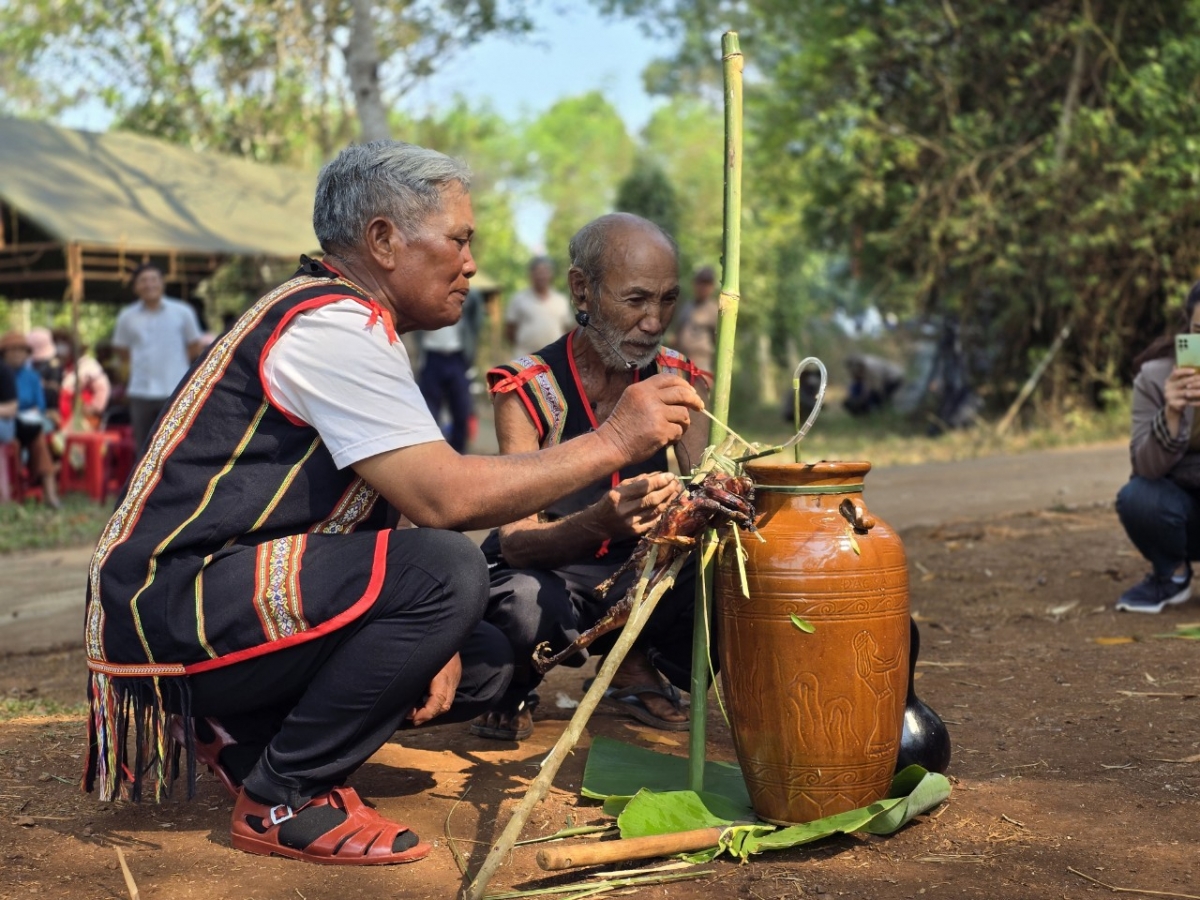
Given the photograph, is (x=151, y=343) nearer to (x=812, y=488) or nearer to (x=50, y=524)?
(x=50, y=524)

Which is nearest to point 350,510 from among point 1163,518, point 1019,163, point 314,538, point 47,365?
point 314,538

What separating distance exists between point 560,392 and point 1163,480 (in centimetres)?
247

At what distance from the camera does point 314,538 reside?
108 inches

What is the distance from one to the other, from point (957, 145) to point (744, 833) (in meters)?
11.3

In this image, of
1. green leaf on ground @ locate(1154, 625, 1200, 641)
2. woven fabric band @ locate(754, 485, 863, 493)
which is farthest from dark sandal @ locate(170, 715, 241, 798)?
green leaf on ground @ locate(1154, 625, 1200, 641)

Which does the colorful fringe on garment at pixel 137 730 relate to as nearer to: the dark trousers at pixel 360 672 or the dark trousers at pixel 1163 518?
the dark trousers at pixel 360 672

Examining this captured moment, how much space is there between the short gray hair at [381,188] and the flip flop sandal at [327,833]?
4.10 ft

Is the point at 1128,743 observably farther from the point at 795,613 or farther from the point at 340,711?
the point at 340,711

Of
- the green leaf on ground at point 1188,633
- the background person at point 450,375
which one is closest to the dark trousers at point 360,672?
the green leaf on ground at point 1188,633

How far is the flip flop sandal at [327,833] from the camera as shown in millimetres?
2732

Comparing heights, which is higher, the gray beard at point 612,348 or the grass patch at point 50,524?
the gray beard at point 612,348

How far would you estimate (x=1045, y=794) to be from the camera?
2.95 meters

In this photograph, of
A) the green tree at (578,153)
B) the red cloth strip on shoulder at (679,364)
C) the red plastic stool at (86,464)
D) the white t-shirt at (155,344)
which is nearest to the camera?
the red cloth strip on shoulder at (679,364)

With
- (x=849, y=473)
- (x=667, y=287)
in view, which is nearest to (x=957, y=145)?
(x=667, y=287)
